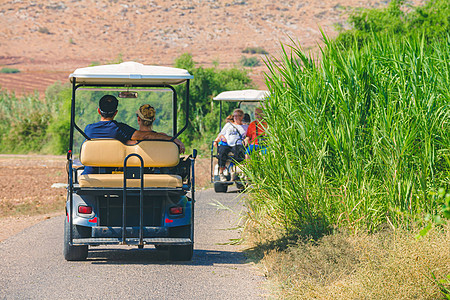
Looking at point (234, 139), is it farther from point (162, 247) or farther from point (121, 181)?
point (121, 181)

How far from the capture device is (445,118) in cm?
879

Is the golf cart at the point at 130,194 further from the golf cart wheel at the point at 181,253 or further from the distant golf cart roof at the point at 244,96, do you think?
the distant golf cart roof at the point at 244,96

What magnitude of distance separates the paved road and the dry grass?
14.8 inches

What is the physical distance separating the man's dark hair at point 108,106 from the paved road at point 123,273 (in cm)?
171

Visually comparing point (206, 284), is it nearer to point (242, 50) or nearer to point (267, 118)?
point (267, 118)

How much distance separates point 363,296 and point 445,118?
11.2 feet

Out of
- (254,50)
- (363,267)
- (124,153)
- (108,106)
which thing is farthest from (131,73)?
(254,50)

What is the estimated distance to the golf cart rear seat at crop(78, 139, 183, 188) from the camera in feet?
25.8

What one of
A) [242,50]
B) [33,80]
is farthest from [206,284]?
[242,50]

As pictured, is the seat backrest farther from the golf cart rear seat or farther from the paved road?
the paved road

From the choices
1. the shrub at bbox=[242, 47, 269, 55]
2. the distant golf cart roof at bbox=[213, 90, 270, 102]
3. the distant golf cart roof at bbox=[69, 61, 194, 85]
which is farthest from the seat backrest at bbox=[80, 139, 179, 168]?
the shrub at bbox=[242, 47, 269, 55]

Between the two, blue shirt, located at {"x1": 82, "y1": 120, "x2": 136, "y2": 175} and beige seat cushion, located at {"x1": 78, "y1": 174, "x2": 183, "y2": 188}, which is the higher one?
blue shirt, located at {"x1": 82, "y1": 120, "x2": 136, "y2": 175}

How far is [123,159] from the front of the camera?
26.3 ft

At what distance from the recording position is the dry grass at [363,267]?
243 inches
